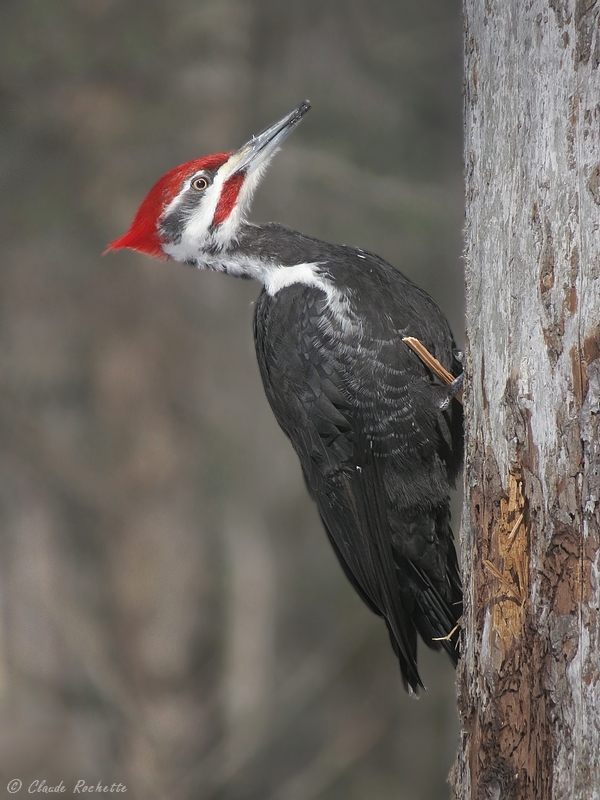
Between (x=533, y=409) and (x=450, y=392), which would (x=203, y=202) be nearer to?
(x=450, y=392)

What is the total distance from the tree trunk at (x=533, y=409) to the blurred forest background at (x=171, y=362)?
122 inches

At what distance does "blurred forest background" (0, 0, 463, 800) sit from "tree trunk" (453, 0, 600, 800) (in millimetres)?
3101

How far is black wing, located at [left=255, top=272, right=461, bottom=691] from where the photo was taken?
230 centimetres

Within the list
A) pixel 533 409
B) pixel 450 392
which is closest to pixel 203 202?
pixel 450 392

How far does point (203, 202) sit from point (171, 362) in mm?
2232

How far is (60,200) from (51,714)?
115 inches

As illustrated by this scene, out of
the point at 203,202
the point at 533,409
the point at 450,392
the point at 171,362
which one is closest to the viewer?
the point at 533,409

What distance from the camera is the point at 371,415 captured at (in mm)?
2324

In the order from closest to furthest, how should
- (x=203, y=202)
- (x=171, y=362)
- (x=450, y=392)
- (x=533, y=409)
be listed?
(x=533, y=409) → (x=450, y=392) → (x=203, y=202) → (x=171, y=362)

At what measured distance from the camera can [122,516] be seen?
4.77 metres

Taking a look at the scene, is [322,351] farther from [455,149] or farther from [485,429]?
[455,149]

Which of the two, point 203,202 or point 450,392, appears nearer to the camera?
point 450,392

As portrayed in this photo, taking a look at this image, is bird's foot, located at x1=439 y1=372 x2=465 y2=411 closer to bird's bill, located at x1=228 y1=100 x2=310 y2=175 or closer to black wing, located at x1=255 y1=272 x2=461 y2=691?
black wing, located at x1=255 y1=272 x2=461 y2=691

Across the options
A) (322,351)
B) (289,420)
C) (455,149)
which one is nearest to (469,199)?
(322,351)
